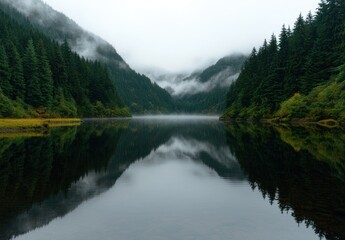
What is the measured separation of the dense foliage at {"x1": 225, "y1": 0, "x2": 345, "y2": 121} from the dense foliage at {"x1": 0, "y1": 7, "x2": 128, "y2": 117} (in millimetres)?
57672

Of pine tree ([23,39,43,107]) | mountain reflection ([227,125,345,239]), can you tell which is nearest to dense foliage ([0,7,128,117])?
pine tree ([23,39,43,107])

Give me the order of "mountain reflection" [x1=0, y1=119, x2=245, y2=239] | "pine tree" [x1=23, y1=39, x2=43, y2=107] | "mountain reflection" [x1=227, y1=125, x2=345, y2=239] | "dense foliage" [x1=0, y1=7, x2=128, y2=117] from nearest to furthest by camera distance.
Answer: "mountain reflection" [x1=227, y1=125, x2=345, y2=239] → "mountain reflection" [x1=0, y1=119, x2=245, y2=239] → "dense foliage" [x1=0, y1=7, x2=128, y2=117] → "pine tree" [x1=23, y1=39, x2=43, y2=107]

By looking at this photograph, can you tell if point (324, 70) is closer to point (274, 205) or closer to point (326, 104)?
point (326, 104)

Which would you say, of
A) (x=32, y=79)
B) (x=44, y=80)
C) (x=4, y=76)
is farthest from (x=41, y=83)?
(x=4, y=76)

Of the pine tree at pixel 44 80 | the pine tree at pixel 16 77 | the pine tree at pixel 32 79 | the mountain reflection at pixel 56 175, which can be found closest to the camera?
the mountain reflection at pixel 56 175

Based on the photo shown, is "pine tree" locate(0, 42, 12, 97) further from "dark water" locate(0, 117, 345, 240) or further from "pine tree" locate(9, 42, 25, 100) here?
"dark water" locate(0, 117, 345, 240)

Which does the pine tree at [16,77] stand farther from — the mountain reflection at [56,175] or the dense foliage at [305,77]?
the dense foliage at [305,77]

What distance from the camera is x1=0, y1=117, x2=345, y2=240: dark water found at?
38.5 feet

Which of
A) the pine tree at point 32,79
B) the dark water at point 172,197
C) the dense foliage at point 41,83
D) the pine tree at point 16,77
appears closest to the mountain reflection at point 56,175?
the dark water at point 172,197

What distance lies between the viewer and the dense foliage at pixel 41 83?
85625mm

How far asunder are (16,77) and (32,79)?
651 cm

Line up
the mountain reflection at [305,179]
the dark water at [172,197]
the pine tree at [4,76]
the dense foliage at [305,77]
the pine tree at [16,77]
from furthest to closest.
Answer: the pine tree at [16,77] → the pine tree at [4,76] → the dense foliage at [305,77] → the mountain reflection at [305,179] → the dark water at [172,197]

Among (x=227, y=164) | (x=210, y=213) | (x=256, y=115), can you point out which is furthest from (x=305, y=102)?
(x=210, y=213)

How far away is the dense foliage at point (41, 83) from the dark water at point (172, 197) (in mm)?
56245
